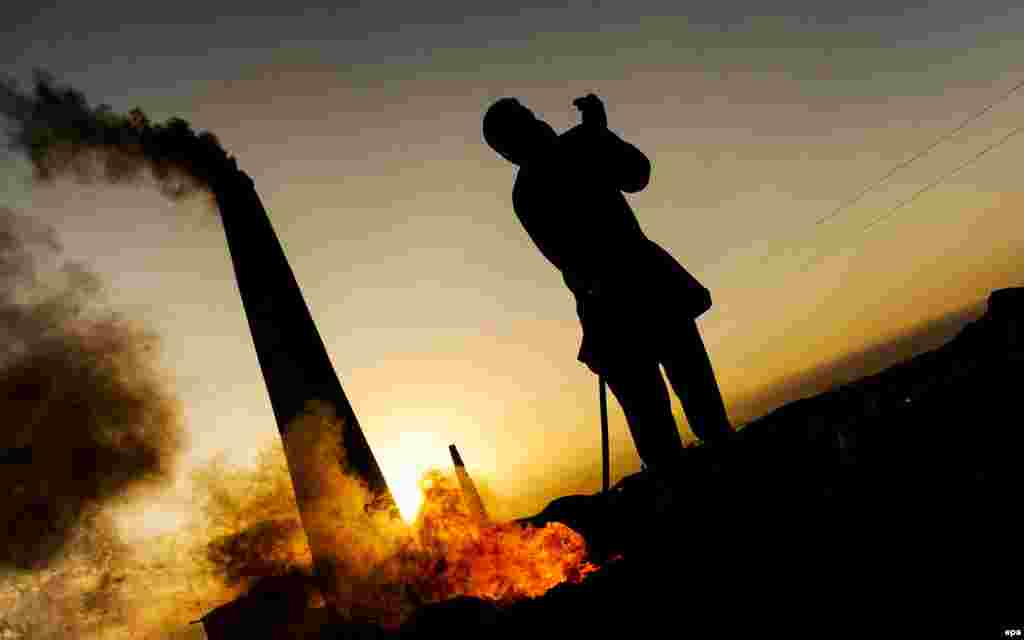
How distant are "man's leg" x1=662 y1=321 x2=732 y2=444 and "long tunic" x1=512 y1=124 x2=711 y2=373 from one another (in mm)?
109

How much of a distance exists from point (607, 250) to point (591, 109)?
0.93 meters

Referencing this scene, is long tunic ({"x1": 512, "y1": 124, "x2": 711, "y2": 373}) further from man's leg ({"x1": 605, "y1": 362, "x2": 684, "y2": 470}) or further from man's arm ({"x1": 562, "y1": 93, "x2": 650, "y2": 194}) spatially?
man's leg ({"x1": 605, "y1": 362, "x2": 684, "y2": 470})

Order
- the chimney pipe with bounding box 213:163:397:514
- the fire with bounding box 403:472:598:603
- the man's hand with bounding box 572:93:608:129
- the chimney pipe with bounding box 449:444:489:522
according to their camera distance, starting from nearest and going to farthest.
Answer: the man's hand with bounding box 572:93:608:129, the fire with bounding box 403:472:598:603, the chimney pipe with bounding box 213:163:397:514, the chimney pipe with bounding box 449:444:489:522

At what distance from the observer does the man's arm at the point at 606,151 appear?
12.4 feet

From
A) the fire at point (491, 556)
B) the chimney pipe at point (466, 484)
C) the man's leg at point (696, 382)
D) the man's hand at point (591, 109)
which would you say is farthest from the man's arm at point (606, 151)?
the chimney pipe at point (466, 484)

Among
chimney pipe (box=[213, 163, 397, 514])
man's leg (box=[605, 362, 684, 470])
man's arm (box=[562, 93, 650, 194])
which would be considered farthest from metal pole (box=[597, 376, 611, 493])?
chimney pipe (box=[213, 163, 397, 514])

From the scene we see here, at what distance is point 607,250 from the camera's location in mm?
3906

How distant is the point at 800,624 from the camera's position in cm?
168

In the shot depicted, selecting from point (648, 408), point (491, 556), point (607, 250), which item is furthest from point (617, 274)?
point (491, 556)

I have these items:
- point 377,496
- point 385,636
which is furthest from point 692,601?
point 377,496

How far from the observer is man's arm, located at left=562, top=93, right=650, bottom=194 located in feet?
12.4

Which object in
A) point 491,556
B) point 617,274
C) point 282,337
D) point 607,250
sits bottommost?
point 491,556

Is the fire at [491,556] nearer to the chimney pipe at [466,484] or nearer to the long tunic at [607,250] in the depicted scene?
the long tunic at [607,250]

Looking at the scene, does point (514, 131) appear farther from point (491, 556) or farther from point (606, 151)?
point (491, 556)
